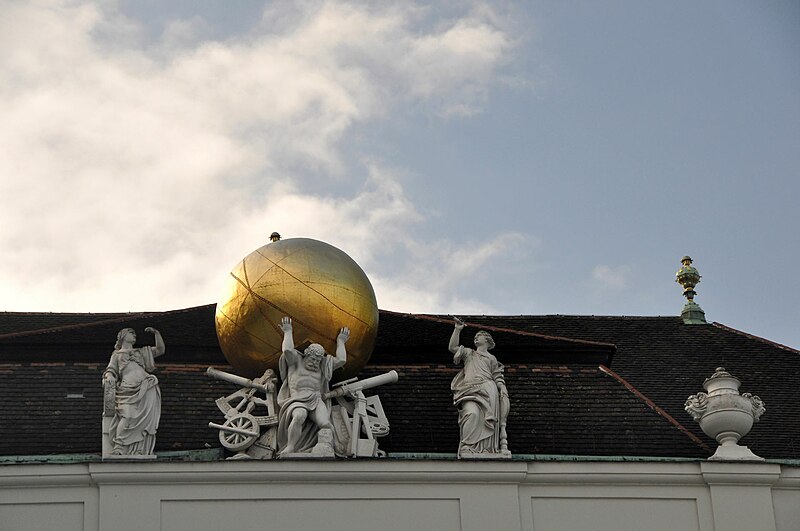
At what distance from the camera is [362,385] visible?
22.2 m

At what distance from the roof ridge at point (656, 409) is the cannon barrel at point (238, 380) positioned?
4.56 metres

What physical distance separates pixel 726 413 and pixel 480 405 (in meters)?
2.77

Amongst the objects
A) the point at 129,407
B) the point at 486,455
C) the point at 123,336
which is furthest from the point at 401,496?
the point at 123,336

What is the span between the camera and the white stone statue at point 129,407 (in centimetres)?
2156

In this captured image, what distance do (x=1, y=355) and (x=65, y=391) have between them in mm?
1164

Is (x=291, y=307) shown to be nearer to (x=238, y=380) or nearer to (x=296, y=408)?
(x=238, y=380)

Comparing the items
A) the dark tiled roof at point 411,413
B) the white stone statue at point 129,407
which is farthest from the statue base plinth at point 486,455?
the white stone statue at point 129,407

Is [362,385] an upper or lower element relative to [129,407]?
upper

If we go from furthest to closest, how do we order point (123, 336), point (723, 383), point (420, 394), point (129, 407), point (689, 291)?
point (689, 291), point (420, 394), point (723, 383), point (123, 336), point (129, 407)

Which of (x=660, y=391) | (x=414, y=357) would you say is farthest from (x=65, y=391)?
(x=660, y=391)

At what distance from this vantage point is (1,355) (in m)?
23.9

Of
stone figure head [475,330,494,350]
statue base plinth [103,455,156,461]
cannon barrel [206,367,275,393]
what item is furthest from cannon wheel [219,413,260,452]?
stone figure head [475,330,494,350]

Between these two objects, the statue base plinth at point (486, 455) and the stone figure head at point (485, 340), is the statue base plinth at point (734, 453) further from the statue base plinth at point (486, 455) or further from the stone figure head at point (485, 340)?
the stone figure head at point (485, 340)

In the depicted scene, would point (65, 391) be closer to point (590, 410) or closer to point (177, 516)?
point (177, 516)
